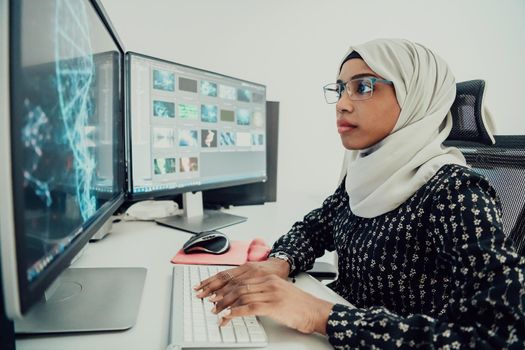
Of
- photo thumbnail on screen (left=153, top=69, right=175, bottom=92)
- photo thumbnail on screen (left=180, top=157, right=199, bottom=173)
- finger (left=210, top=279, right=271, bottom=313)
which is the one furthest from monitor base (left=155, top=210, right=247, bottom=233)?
finger (left=210, top=279, right=271, bottom=313)

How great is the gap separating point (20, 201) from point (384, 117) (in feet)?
2.47

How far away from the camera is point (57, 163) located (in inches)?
17.3

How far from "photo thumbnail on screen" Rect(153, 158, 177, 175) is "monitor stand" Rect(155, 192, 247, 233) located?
0.17m

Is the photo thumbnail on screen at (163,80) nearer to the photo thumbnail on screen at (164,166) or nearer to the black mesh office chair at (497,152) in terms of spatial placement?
the photo thumbnail on screen at (164,166)

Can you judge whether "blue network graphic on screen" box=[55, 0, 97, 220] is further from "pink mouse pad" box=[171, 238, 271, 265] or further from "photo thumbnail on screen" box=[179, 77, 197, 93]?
"photo thumbnail on screen" box=[179, 77, 197, 93]

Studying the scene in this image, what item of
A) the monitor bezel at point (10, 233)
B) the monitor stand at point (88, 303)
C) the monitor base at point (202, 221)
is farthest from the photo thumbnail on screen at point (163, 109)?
the monitor bezel at point (10, 233)

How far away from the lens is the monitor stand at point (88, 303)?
20.7 inches

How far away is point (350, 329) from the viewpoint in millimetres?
532

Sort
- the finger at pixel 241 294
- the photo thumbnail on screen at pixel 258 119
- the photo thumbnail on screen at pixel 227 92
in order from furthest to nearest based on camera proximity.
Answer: the photo thumbnail on screen at pixel 258 119 < the photo thumbnail on screen at pixel 227 92 < the finger at pixel 241 294

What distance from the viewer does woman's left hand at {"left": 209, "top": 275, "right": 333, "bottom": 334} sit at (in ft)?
1.80

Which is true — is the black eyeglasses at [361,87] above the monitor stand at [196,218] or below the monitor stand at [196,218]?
above

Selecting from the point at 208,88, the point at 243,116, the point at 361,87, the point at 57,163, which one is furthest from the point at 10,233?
the point at 243,116

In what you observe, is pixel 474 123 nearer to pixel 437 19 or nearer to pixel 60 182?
pixel 60 182

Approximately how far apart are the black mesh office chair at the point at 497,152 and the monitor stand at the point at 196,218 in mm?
746
